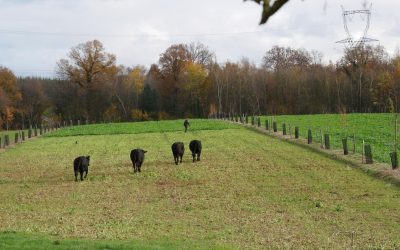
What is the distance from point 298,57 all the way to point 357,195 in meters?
103

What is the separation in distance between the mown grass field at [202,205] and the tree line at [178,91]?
6617 cm

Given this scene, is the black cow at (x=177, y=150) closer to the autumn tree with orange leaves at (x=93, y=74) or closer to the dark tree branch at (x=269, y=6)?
the dark tree branch at (x=269, y=6)

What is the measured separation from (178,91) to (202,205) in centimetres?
8399

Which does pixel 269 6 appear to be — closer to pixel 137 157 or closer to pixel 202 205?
pixel 202 205

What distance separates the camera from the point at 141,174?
24734 millimetres

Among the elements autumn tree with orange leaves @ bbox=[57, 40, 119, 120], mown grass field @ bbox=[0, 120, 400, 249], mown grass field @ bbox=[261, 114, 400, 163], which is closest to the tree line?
autumn tree with orange leaves @ bbox=[57, 40, 119, 120]

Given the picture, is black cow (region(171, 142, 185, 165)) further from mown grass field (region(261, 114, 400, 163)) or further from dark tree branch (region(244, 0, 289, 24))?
dark tree branch (region(244, 0, 289, 24))

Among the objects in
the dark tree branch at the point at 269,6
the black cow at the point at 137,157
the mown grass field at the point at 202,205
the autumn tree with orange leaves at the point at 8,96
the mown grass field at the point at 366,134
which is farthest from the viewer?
the autumn tree with orange leaves at the point at 8,96

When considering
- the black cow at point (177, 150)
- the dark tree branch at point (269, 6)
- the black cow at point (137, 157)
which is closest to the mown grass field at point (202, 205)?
the black cow at point (137, 157)

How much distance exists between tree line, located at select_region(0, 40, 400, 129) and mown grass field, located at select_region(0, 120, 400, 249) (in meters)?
66.2

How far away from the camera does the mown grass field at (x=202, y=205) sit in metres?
12.7

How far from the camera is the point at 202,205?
57.1ft

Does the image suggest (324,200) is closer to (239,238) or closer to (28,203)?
(239,238)

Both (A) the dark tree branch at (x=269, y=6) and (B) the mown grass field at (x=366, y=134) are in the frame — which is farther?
(B) the mown grass field at (x=366, y=134)
